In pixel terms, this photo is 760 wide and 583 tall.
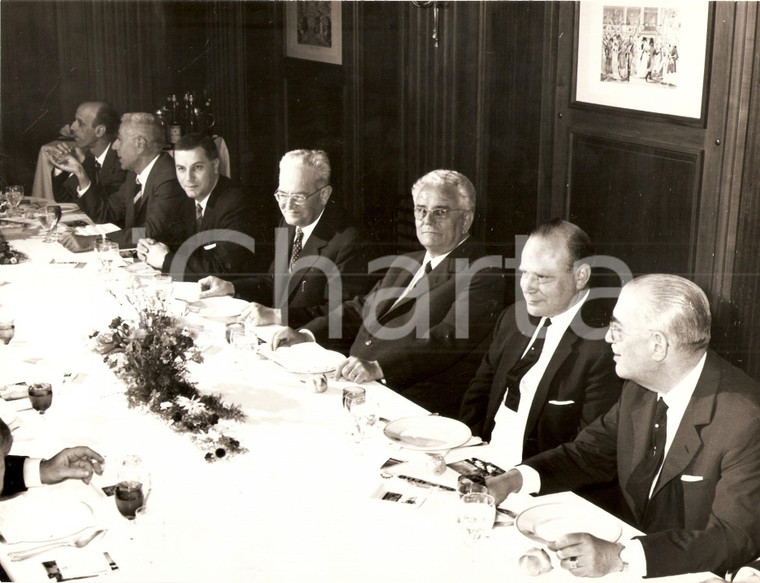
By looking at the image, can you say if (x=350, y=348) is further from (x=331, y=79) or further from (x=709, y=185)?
(x=331, y=79)

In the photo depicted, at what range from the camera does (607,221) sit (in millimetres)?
4203

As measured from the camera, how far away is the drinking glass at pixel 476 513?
2178 mm

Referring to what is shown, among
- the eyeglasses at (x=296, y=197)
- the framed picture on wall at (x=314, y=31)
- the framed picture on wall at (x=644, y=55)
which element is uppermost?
the framed picture on wall at (x=314, y=31)

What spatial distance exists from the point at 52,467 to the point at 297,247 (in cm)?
248

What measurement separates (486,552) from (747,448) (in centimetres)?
78

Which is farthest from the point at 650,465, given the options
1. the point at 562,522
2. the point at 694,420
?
the point at 562,522

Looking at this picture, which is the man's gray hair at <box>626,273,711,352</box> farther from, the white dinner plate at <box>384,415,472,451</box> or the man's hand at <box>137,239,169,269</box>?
the man's hand at <box>137,239,169,269</box>

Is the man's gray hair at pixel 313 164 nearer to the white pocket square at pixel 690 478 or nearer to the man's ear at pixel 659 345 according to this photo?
the man's ear at pixel 659 345

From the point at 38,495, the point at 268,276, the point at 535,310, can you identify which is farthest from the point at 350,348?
the point at 38,495

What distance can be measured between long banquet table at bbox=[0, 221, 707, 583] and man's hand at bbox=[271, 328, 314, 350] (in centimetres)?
15

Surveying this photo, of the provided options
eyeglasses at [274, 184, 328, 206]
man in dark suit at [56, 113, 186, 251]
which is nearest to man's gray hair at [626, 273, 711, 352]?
eyeglasses at [274, 184, 328, 206]

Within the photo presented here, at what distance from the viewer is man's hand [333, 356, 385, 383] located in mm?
3326

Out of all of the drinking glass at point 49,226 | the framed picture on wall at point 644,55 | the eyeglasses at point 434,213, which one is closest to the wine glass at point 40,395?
the eyeglasses at point 434,213

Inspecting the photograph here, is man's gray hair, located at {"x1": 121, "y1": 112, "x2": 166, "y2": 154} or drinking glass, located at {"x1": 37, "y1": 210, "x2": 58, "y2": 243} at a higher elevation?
man's gray hair, located at {"x1": 121, "y1": 112, "x2": 166, "y2": 154}
